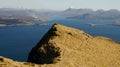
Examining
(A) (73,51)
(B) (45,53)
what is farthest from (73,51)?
(B) (45,53)

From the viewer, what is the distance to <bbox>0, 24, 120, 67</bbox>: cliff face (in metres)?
31.7

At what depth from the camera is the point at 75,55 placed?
110ft

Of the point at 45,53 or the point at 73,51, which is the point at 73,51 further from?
the point at 45,53

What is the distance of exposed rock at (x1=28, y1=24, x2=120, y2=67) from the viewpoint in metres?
31.8

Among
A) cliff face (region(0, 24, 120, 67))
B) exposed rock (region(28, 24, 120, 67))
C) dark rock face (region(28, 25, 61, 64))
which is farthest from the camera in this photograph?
dark rock face (region(28, 25, 61, 64))

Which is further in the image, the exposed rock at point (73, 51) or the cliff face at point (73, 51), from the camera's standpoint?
the exposed rock at point (73, 51)

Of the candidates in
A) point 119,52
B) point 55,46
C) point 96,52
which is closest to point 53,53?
point 55,46

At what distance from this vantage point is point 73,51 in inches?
1373

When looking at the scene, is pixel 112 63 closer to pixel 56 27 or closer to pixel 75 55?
pixel 75 55

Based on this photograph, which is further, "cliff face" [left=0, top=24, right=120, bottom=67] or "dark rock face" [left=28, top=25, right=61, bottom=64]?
"dark rock face" [left=28, top=25, right=61, bottom=64]

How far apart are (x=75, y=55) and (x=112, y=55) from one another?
6346 millimetres

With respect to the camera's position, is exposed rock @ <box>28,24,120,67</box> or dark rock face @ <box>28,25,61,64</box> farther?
dark rock face @ <box>28,25,61,64</box>

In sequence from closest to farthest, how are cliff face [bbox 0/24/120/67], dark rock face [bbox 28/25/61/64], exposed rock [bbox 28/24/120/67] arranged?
cliff face [bbox 0/24/120/67] < exposed rock [bbox 28/24/120/67] < dark rock face [bbox 28/25/61/64]

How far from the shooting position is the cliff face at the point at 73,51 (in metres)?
31.7
